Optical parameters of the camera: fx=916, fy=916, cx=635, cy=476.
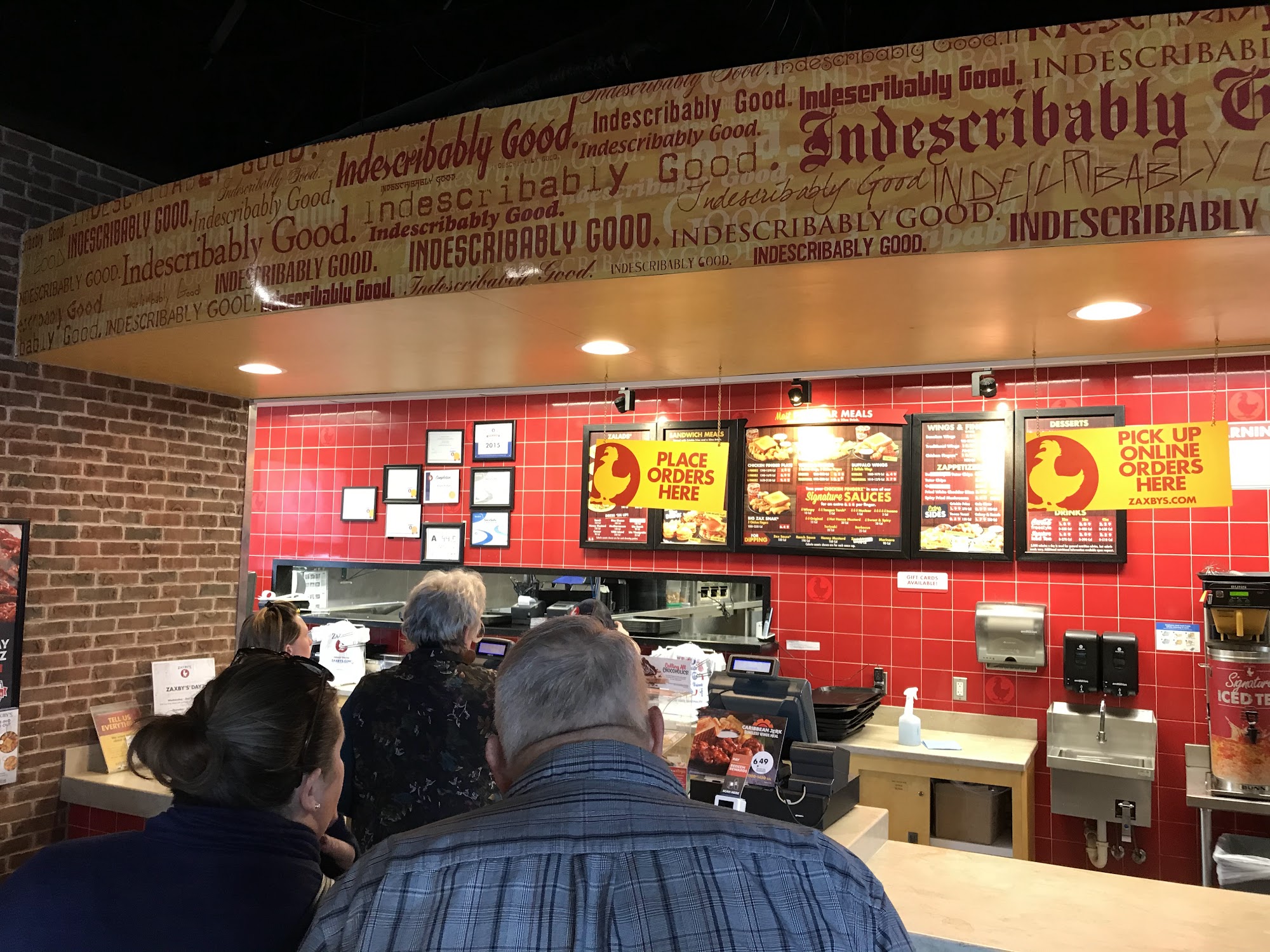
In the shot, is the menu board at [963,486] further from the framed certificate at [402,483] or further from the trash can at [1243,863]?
the framed certificate at [402,483]

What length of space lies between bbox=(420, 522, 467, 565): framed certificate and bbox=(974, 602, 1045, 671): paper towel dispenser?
355 centimetres

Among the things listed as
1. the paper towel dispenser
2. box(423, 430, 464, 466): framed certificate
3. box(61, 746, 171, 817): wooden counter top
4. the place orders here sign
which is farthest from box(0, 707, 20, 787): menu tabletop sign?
the paper towel dispenser

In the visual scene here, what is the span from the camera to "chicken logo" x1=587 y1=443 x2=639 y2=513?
4418 millimetres

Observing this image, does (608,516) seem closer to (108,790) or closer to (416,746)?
(108,790)

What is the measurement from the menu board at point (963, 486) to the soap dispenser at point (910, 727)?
2.73ft

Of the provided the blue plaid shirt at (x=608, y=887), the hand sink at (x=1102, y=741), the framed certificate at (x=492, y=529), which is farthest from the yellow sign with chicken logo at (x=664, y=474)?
the blue plaid shirt at (x=608, y=887)

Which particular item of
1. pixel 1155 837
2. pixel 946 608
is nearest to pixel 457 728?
pixel 946 608

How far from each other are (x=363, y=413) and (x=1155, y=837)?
583cm

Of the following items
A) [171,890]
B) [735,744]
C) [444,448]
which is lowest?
[735,744]

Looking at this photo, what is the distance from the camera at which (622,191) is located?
102 inches

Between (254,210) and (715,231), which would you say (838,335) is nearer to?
(715,231)


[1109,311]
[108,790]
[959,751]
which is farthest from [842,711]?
[108,790]

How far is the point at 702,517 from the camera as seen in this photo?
228 inches

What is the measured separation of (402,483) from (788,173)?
5028 mm
